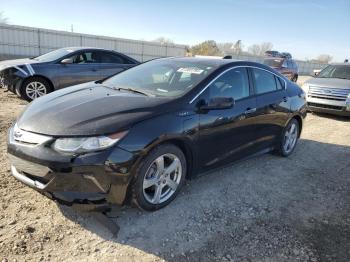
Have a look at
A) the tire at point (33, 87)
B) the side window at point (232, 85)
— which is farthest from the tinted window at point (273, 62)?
the side window at point (232, 85)

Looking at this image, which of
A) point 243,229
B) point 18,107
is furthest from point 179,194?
point 18,107

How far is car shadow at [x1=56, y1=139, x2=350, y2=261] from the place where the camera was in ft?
10.8

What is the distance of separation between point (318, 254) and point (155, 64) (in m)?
3.16

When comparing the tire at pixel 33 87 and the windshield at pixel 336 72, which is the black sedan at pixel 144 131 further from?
the windshield at pixel 336 72

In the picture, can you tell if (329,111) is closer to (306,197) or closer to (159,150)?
(306,197)

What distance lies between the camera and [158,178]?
3688mm

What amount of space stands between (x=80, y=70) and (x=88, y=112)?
19.5 feet

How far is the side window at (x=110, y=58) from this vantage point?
9.58m

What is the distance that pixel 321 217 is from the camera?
4.02 meters

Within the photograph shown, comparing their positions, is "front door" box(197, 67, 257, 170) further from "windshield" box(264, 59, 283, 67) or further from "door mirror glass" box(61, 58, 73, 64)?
"windshield" box(264, 59, 283, 67)

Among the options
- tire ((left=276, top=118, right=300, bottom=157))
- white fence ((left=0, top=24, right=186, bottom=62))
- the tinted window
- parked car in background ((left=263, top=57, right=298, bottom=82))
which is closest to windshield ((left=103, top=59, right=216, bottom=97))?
tire ((left=276, top=118, right=300, bottom=157))

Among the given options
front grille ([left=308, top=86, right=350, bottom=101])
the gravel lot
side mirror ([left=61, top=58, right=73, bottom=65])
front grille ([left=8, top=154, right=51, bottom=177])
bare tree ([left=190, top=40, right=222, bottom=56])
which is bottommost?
the gravel lot

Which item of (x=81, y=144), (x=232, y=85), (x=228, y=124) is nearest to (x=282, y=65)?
(x=232, y=85)

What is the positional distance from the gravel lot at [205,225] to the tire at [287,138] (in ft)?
2.85
